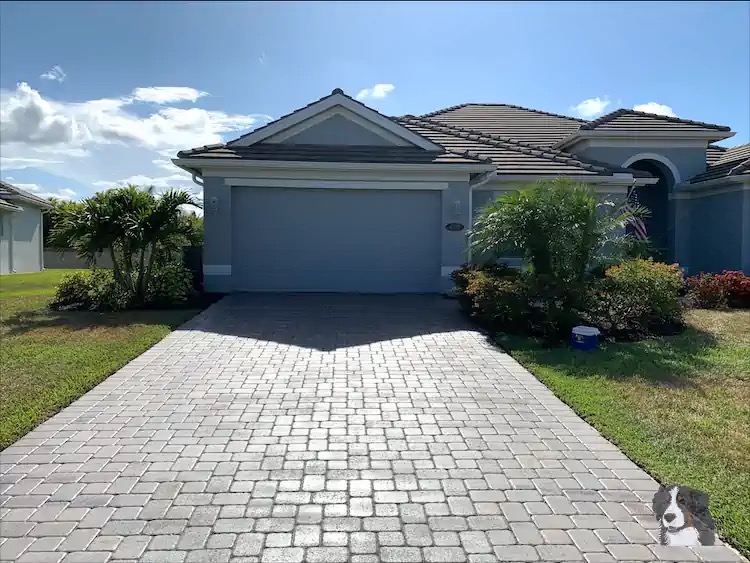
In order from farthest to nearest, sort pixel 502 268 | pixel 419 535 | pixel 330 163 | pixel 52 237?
pixel 330 163
pixel 52 237
pixel 502 268
pixel 419 535

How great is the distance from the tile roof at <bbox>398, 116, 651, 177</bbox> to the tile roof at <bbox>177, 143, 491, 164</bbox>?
5.42ft

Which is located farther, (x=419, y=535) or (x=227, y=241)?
(x=227, y=241)

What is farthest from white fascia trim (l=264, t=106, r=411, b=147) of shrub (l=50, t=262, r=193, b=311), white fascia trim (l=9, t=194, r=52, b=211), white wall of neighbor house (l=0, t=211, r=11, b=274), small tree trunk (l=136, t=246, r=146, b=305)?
white fascia trim (l=9, t=194, r=52, b=211)

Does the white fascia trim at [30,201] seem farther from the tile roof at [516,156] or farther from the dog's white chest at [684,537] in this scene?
the dog's white chest at [684,537]

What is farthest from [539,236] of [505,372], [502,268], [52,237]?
[52,237]

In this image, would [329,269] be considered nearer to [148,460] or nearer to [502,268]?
[502,268]

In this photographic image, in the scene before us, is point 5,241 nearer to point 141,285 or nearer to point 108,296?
point 108,296

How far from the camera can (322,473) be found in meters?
4.41

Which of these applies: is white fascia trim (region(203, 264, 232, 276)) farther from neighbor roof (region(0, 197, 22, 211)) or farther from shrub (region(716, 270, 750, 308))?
neighbor roof (region(0, 197, 22, 211))

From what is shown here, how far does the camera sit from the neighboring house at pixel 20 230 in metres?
26.6

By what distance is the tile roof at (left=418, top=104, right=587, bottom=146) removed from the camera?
20703mm

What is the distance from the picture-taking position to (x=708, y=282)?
539 inches

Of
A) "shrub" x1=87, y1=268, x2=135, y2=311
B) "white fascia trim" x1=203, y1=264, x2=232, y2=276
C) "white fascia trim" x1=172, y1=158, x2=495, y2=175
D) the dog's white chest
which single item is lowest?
the dog's white chest

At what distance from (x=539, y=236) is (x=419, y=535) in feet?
25.4
